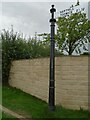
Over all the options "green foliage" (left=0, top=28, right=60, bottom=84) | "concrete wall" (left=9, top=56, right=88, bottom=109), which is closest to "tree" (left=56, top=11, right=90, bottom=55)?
"green foliage" (left=0, top=28, right=60, bottom=84)

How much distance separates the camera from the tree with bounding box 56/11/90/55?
26.4m

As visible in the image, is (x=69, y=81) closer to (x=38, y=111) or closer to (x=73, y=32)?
(x=38, y=111)

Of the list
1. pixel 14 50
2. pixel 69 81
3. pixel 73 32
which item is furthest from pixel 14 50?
pixel 69 81

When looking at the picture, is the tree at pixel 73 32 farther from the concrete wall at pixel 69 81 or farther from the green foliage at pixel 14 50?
the concrete wall at pixel 69 81

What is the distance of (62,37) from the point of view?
27.7 meters

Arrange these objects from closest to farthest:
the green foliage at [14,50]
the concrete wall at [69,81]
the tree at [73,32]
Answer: the concrete wall at [69,81], the green foliage at [14,50], the tree at [73,32]

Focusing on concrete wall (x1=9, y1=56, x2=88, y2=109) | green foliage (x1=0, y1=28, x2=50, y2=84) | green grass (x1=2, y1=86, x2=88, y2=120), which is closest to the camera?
green grass (x1=2, y1=86, x2=88, y2=120)

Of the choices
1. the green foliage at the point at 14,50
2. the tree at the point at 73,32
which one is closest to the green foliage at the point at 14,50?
the green foliage at the point at 14,50

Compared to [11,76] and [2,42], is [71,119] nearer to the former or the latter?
[11,76]

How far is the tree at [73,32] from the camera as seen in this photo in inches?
1039

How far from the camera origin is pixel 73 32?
26594mm

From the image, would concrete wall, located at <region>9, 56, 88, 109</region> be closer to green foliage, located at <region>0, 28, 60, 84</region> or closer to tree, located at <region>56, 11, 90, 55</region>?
green foliage, located at <region>0, 28, 60, 84</region>

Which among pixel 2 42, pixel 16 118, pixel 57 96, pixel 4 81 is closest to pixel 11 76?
pixel 4 81

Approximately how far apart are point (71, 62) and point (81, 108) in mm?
1818
